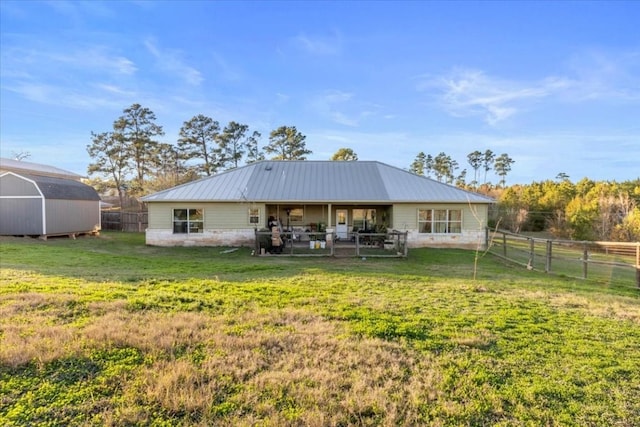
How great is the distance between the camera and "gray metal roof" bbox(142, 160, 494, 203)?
1639 cm

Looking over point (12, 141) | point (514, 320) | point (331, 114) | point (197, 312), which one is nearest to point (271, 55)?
point (331, 114)

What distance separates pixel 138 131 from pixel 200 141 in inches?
235

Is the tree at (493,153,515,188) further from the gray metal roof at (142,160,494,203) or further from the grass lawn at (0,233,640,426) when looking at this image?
the grass lawn at (0,233,640,426)

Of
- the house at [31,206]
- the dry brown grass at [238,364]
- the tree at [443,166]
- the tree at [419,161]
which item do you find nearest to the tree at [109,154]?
the house at [31,206]

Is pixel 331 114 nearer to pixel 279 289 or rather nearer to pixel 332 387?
pixel 279 289

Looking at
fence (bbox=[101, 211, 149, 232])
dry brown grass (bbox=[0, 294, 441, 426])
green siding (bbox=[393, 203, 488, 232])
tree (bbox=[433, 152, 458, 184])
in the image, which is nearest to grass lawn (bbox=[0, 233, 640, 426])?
dry brown grass (bbox=[0, 294, 441, 426])

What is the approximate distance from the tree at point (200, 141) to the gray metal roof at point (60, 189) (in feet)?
48.3

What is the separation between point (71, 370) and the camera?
3322mm

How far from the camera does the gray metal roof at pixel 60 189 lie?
57.1ft

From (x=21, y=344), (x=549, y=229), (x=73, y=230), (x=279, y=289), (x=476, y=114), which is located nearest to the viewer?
(x=21, y=344)

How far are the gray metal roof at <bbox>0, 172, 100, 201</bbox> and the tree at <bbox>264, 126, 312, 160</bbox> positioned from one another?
815 inches

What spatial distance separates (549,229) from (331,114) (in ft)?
72.7

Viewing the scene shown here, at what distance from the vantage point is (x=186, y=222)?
54.4 ft

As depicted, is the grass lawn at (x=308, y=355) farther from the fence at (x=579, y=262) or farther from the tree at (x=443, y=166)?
the tree at (x=443, y=166)
